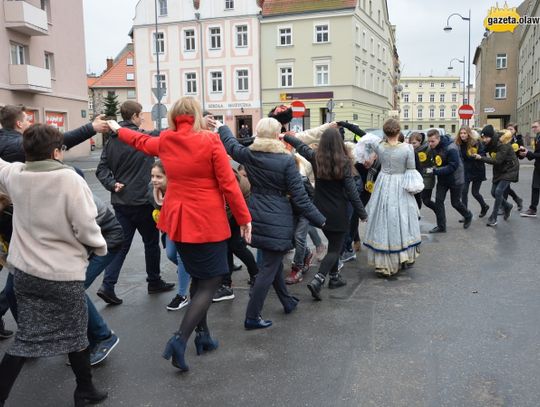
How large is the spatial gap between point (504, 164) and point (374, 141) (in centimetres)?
452

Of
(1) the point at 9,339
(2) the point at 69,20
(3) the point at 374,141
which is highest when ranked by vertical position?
(2) the point at 69,20

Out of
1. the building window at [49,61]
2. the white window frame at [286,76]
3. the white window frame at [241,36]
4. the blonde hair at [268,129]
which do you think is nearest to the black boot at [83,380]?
the blonde hair at [268,129]

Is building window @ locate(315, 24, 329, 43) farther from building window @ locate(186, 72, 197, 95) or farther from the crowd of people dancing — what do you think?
the crowd of people dancing

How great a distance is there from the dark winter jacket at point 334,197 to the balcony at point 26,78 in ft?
82.0

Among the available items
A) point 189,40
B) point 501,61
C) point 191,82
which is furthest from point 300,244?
point 501,61

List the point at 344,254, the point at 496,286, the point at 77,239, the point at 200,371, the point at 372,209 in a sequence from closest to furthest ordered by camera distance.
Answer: the point at 77,239
the point at 200,371
the point at 496,286
the point at 372,209
the point at 344,254

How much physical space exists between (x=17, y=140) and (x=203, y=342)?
91.9 inches

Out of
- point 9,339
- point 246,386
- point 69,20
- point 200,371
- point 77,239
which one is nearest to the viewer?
point 77,239

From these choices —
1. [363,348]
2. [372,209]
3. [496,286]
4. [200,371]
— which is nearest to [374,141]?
[372,209]

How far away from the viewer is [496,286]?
6141 millimetres

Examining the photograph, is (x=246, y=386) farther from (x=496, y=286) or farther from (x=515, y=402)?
(x=496, y=286)

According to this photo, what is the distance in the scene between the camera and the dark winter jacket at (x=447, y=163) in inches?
370

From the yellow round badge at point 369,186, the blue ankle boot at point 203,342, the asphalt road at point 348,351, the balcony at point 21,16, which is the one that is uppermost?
the balcony at point 21,16

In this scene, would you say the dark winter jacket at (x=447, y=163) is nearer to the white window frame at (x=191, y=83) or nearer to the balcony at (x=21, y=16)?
the balcony at (x=21, y=16)
